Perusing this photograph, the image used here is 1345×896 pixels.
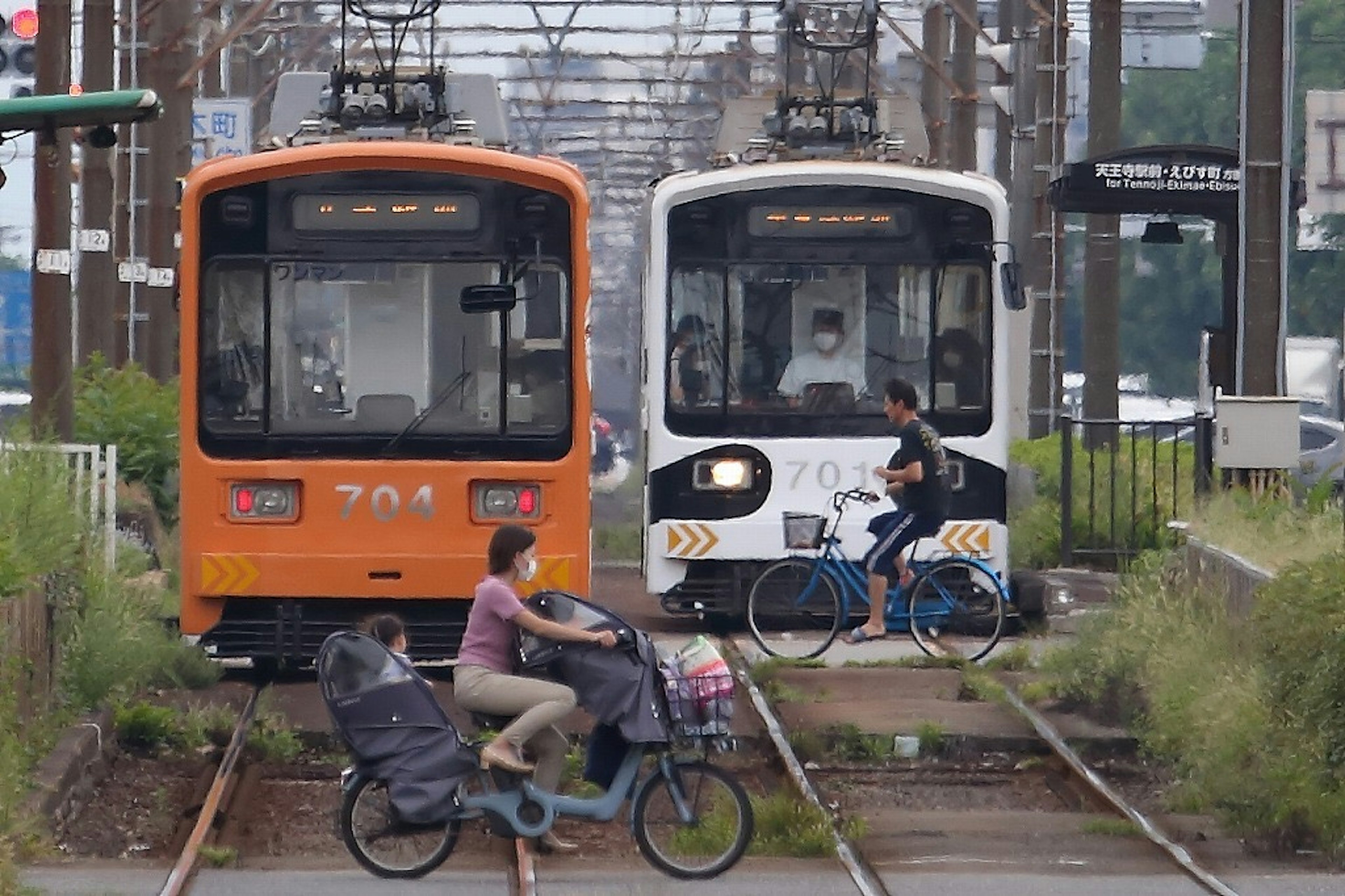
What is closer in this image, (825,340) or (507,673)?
(507,673)

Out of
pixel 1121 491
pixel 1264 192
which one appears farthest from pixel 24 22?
pixel 1264 192

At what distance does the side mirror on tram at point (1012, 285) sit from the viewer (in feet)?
53.5

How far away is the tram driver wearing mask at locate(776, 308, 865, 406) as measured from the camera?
17.0 meters

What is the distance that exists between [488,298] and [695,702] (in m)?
4.23

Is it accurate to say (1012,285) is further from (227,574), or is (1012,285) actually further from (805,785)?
(805,785)

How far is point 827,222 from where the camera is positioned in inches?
666

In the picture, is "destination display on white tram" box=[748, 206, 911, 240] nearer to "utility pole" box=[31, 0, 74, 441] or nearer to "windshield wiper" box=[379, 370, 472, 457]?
"windshield wiper" box=[379, 370, 472, 457]

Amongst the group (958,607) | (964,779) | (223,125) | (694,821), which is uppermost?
(223,125)

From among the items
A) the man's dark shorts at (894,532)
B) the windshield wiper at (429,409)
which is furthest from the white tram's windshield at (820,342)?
the windshield wiper at (429,409)

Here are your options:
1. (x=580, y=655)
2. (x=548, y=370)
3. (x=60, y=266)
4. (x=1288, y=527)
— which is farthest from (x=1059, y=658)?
(x=60, y=266)

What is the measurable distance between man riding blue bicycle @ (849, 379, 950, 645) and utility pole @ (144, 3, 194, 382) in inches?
458

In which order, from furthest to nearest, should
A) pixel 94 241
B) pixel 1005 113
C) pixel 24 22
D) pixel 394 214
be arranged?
1. pixel 1005 113
2. pixel 24 22
3. pixel 94 241
4. pixel 394 214

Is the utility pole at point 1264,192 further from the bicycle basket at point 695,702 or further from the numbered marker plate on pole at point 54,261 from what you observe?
the numbered marker plate on pole at point 54,261

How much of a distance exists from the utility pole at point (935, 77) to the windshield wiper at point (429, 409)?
57.6ft
